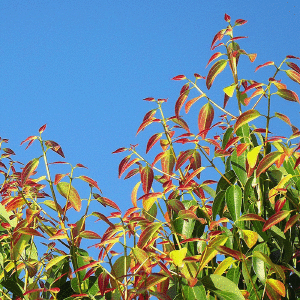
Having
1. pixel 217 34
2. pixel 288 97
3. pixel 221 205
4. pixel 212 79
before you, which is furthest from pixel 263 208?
pixel 217 34

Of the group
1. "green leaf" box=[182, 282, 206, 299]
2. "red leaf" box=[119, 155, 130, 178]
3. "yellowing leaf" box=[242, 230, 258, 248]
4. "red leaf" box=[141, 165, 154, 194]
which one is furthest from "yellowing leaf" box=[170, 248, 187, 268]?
"red leaf" box=[119, 155, 130, 178]

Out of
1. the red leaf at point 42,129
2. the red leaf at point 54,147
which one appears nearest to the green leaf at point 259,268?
the red leaf at point 54,147

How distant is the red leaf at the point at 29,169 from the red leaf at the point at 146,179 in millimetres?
407

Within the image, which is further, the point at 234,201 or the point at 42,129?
the point at 42,129

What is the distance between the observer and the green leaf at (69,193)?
1537 mm

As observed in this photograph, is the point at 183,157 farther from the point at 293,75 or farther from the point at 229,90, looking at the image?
the point at 293,75

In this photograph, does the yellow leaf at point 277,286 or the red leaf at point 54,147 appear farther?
the red leaf at point 54,147

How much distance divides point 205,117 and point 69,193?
0.61 m

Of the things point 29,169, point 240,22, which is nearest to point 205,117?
point 240,22

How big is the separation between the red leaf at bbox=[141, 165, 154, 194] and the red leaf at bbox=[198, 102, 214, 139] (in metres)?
0.28

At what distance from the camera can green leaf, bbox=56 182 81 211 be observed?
154cm

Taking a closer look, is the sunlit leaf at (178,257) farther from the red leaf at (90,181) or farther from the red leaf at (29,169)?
the red leaf at (29,169)

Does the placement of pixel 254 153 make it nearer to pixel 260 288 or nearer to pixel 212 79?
pixel 212 79

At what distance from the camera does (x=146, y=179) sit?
1605mm
